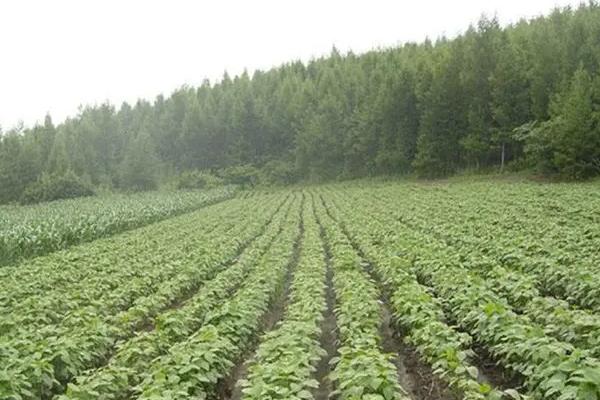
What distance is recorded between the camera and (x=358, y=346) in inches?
283

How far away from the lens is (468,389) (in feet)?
19.5

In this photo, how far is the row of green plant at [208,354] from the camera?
625 cm

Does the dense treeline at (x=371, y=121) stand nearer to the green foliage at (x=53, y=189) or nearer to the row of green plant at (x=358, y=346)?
the green foliage at (x=53, y=189)

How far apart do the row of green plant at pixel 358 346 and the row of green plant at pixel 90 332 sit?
3568 millimetres

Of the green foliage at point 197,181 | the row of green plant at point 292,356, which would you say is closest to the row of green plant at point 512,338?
the row of green plant at point 292,356

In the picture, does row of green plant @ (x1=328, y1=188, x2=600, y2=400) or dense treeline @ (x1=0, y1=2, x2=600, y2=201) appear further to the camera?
dense treeline @ (x1=0, y1=2, x2=600, y2=201)

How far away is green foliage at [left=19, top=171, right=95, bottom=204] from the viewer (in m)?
70.8

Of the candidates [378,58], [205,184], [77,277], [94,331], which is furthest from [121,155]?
[94,331]

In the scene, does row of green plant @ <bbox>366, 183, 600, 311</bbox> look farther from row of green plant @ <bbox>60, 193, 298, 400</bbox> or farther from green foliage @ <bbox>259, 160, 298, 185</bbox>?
green foliage @ <bbox>259, 160, 298, 185</bbox>

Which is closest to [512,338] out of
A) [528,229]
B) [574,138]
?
[528,229]

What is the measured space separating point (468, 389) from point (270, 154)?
270 feet

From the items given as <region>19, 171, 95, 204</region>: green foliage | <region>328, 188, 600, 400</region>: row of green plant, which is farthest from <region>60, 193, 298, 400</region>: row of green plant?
<region>19, 171, 95, 204</region>: green foliage

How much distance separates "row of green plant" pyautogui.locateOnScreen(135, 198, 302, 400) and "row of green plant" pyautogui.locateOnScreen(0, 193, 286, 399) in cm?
113

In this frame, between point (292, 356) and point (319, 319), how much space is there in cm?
263
